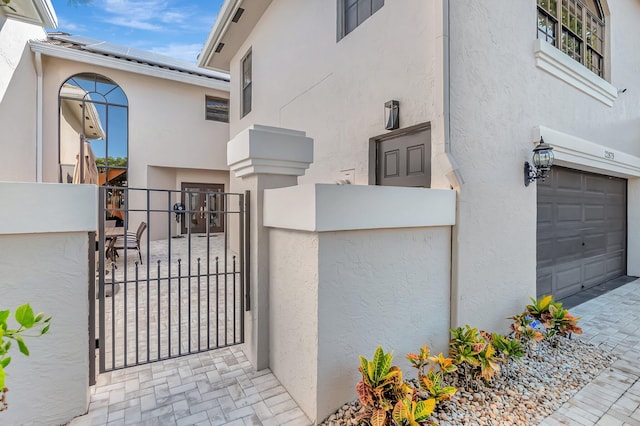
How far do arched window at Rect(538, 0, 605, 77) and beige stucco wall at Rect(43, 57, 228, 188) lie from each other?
11060 millimetres

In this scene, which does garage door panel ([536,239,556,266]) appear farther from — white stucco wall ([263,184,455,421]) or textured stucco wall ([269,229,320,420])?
textured stucco wall ([269,229,320,420])

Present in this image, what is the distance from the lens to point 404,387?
2.49 meters

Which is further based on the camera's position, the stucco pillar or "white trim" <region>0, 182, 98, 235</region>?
the stucco pillar

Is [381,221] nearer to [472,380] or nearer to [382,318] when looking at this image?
[382,318]

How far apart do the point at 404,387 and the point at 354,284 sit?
0.90m

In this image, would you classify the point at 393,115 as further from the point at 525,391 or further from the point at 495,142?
the point at 525,391

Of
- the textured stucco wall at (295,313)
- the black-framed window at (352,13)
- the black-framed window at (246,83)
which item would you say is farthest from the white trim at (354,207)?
the black-framed window at (246,83)

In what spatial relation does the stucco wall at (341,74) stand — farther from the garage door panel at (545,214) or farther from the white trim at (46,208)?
the white trim at (46,208)

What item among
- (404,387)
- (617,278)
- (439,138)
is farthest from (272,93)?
(617,278)

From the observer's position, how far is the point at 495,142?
4004 millimetres

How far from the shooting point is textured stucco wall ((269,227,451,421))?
264 centimetres

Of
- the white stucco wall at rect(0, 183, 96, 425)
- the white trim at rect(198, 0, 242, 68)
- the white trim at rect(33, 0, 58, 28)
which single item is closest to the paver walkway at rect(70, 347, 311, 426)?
the white stucco wall at rect(0, 183, 96, 425)

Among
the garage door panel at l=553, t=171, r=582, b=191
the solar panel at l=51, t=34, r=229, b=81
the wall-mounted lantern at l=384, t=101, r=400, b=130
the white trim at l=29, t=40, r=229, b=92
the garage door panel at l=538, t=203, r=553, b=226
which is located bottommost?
the garage door panel at l=538, t=203, r=553, b=226

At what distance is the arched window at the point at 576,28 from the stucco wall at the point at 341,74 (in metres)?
2.62
